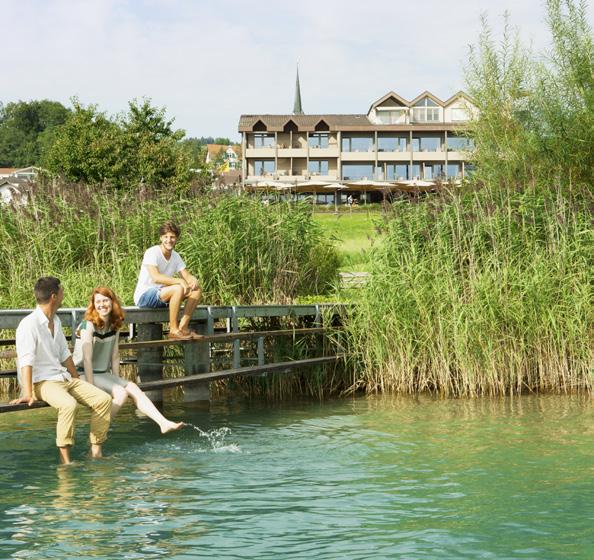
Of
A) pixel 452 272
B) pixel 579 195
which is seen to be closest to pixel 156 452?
pixel 452 272

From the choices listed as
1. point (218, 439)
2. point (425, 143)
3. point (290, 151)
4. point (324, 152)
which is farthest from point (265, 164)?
point (218, 439)

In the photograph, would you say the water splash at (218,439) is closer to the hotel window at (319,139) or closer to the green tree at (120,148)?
the green tree at (120,148)

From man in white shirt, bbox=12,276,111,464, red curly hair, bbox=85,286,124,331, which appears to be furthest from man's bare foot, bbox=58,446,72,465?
red curly hair, bbox=85,286,124,331

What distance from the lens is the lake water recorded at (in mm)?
6723

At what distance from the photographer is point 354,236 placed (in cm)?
4106

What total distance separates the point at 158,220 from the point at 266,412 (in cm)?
369

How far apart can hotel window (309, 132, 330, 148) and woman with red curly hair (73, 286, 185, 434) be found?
2927 inches

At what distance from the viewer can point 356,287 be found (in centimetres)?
1387

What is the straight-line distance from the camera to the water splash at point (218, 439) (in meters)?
10.0

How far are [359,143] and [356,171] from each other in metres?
2.24

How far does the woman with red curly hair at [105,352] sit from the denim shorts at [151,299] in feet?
6.57

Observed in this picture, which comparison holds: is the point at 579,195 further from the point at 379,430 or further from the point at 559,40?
the point at 379,430

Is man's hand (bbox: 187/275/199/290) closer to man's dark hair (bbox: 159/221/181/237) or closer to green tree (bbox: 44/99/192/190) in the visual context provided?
man's dark hair (bbox: 159/221/181/237)

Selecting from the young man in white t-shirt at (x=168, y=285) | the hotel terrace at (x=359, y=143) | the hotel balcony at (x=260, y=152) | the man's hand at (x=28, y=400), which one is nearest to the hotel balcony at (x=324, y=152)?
the hotel terrace at (x=359, y=143)
